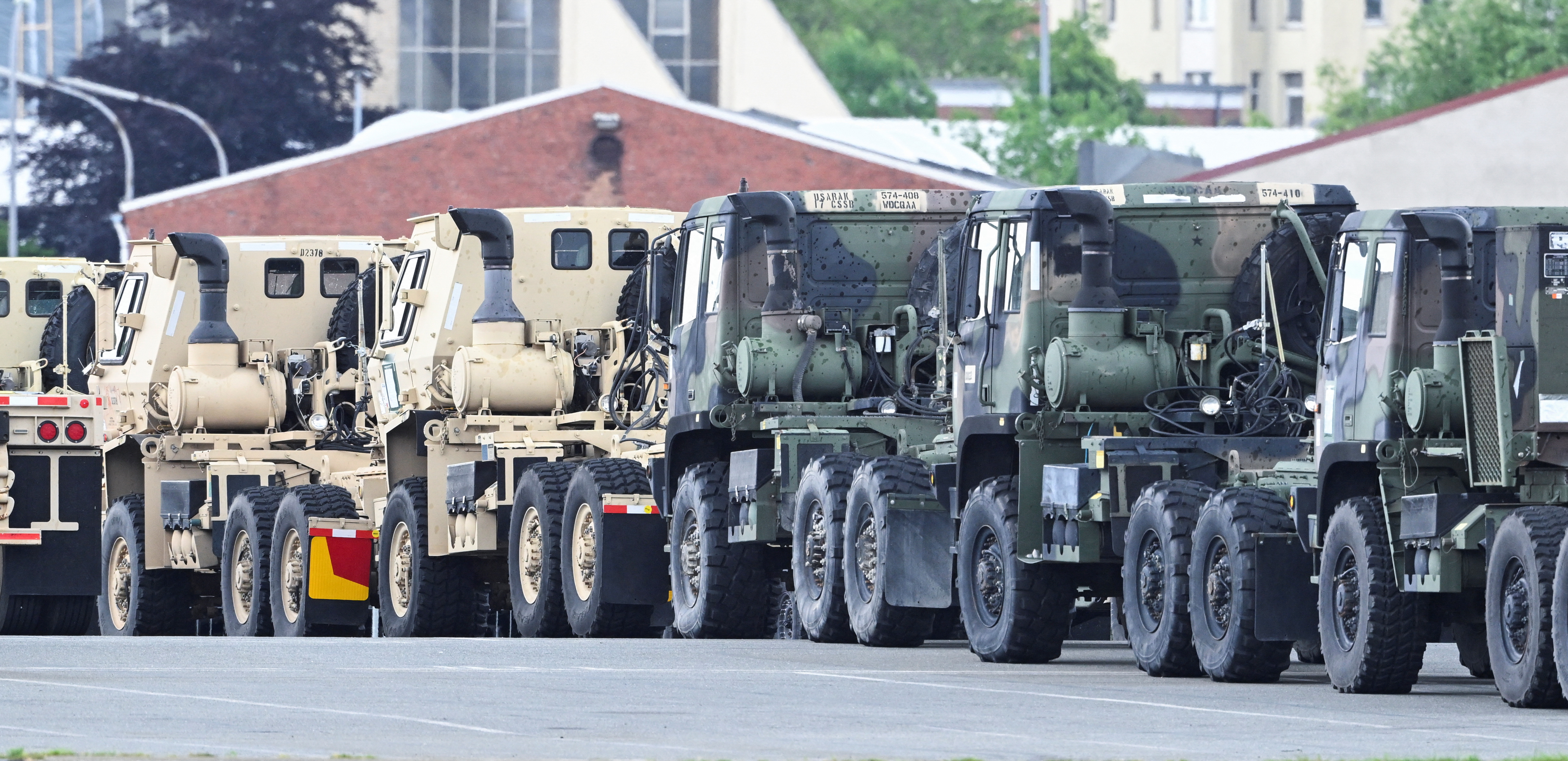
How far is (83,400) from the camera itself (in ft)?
86.6

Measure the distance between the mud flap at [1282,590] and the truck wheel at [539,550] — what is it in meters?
8.68

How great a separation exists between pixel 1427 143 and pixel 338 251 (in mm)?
24843

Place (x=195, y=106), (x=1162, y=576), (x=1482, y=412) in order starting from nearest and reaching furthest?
(x=1482, y=412), (x=1162, y=576), (x=195, y=106)

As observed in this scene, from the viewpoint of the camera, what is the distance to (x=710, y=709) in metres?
16.3

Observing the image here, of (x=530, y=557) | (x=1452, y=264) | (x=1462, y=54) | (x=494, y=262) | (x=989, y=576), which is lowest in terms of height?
(x=530, y=557)

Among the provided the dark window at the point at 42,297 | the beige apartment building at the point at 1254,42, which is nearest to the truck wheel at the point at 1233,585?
the dark window at the point at 42,297

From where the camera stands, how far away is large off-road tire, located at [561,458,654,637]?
25.7 m

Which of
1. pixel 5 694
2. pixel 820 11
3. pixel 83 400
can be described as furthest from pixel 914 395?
pixel 820 11

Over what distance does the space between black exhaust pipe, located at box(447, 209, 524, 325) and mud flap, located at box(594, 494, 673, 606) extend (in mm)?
2918

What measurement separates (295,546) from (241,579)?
1.48 meters

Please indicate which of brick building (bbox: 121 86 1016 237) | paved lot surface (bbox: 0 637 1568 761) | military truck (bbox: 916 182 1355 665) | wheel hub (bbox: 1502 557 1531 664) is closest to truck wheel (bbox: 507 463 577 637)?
paved lot surface (bbox: 0 637 1568 761)

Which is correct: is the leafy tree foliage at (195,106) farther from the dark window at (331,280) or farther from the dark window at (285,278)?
the dark window at (331,280)

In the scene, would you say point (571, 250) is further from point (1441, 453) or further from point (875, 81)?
point (875, 81)

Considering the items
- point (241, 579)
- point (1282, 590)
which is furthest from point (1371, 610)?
point (241, 579)
